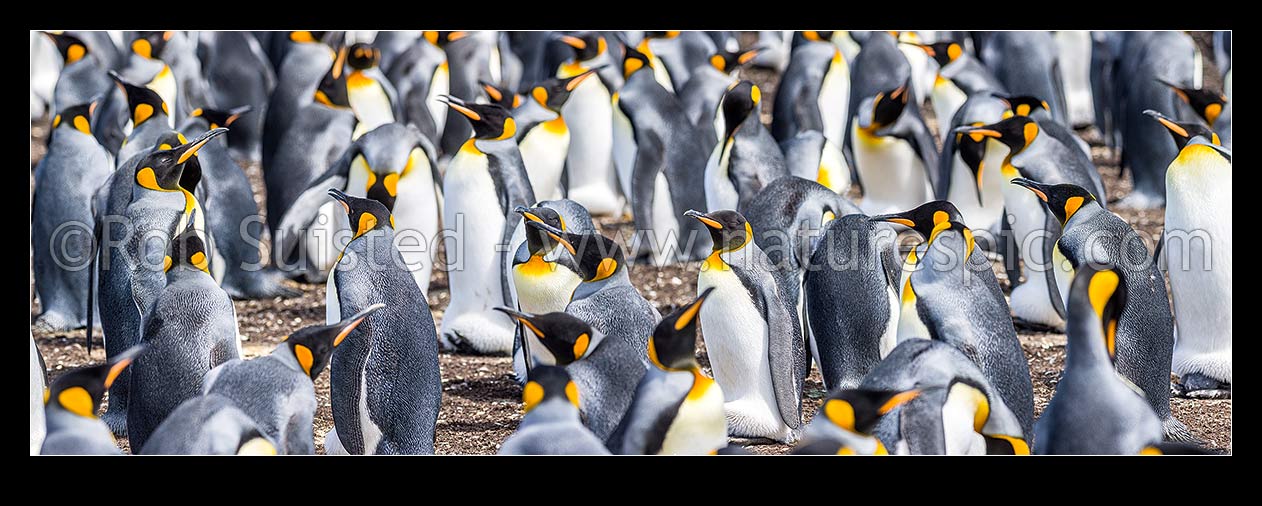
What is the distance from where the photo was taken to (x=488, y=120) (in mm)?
4840

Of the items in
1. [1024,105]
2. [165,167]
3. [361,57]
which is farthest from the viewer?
[361,57]

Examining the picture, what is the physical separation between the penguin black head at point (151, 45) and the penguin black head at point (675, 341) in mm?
5092

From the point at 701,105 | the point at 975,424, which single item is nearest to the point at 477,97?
the point at 701,105

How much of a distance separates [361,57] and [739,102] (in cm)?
213

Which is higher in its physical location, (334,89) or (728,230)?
(334,89)

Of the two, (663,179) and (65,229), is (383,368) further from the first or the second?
(663,179)

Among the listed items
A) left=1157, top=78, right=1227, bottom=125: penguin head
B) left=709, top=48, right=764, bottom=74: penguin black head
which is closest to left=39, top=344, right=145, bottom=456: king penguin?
left=1157, top=78, right=1227, bottom=125: penguin head

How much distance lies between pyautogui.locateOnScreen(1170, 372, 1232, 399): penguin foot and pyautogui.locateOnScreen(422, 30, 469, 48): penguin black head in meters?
5.06

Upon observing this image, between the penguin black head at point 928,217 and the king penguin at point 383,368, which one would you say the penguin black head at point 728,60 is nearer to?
the penguin black head at point 928,217

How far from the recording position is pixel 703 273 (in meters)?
3.82

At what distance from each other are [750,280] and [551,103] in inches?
92.2

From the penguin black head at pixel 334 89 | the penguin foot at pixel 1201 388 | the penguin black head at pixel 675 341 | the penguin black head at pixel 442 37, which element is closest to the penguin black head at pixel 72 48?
the penguin black head at pixel 334 89

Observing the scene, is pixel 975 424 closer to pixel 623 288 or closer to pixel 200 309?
pixel 623 288

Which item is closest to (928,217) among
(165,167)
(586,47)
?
(165,167)
